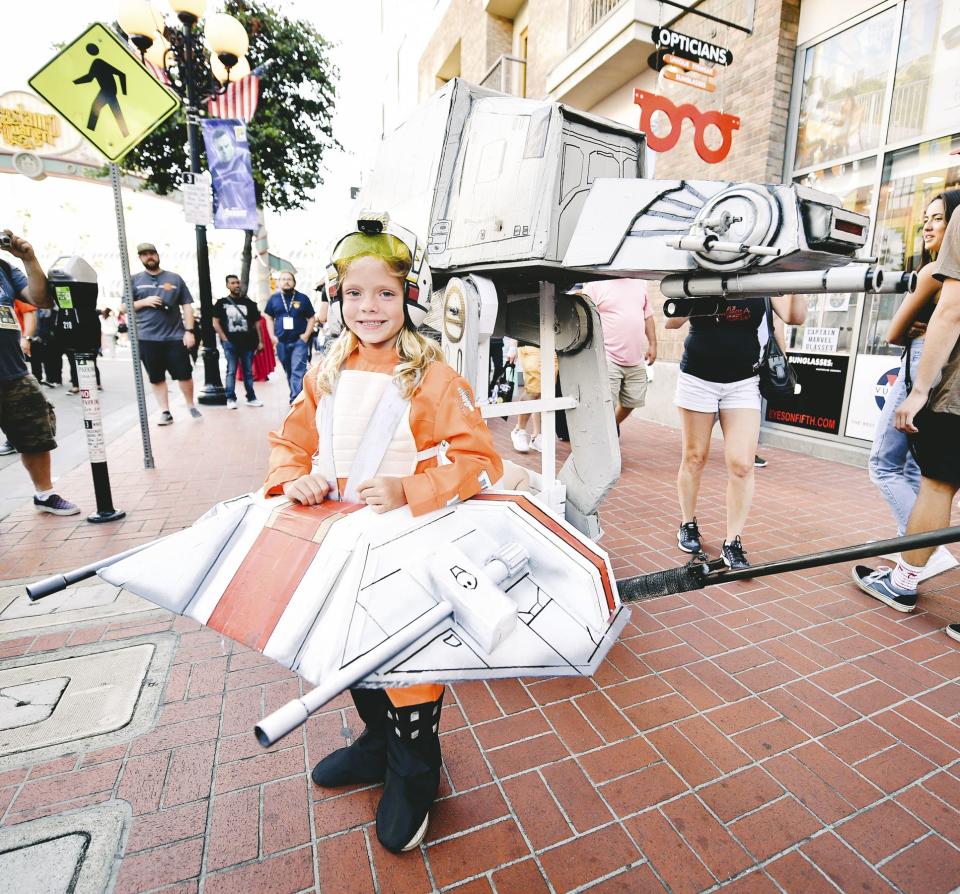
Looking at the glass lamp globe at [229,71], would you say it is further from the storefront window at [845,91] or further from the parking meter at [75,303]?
the storefront window at [845,91]

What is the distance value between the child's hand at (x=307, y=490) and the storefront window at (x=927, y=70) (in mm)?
6465

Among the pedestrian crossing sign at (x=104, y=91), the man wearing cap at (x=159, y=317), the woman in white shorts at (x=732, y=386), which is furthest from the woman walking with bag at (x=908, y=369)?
the man wearing cap at (x=159, y=317)

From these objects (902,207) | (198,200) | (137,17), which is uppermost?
(137,17)

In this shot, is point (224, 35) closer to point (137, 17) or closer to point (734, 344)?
point (137, 17)

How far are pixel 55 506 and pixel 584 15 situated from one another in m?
9.43

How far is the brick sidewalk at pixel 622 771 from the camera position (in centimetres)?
151

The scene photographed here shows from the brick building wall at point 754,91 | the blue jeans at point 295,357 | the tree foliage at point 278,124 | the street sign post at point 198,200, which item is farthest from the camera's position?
the tree foliage at point 278,124

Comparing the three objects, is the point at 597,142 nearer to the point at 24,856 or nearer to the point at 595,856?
the point at 595,856

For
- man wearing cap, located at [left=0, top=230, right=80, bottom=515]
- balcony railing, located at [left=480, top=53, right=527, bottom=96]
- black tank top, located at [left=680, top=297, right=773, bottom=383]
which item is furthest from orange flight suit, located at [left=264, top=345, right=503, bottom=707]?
balcony railing, located at [left=480, top=53, right=527, bottom=96]

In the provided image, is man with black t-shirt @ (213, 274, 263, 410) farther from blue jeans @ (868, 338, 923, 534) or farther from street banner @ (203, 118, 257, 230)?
blue jeans @ (868, 338, 923, 534)

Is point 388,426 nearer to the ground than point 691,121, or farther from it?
nearer to the ground

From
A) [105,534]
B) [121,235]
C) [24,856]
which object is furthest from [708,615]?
[121,235]

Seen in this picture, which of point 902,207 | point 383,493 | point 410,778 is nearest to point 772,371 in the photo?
point 383,493

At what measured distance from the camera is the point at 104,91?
154 inches
